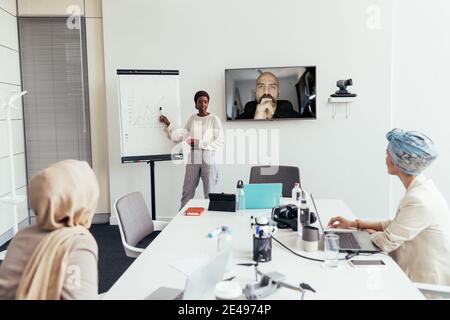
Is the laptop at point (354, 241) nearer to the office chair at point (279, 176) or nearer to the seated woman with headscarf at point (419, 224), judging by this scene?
the seated woman with headscarf at point (419, 224)

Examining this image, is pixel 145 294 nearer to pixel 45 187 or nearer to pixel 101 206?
pixel 45 187

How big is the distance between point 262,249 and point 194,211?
40.9 inches

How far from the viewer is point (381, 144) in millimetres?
4594

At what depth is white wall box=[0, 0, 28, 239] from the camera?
4273 millimetres

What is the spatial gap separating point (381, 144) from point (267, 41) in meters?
1.79

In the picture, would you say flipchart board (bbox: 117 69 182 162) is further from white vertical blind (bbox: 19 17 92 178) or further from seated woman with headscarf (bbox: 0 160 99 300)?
seated woman with headscarf (bbox: 0 160 99 300)

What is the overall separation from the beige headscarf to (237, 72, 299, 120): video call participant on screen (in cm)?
340

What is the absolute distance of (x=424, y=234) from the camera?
1.98m

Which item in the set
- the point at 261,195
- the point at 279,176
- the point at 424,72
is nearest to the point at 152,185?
the point at 279,176

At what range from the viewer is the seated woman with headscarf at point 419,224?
194 cm

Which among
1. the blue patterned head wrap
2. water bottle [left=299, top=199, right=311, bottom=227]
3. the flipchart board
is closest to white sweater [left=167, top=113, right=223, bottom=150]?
the flipchart board

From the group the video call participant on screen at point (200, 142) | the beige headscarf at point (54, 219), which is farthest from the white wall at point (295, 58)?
the beige headscarf at point (54, 219)

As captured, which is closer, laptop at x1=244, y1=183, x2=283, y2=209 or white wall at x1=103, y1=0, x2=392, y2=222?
laptop at x1=244, y1=183, x2=283, y2=209

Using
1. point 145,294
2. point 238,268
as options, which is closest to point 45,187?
point 145,294
